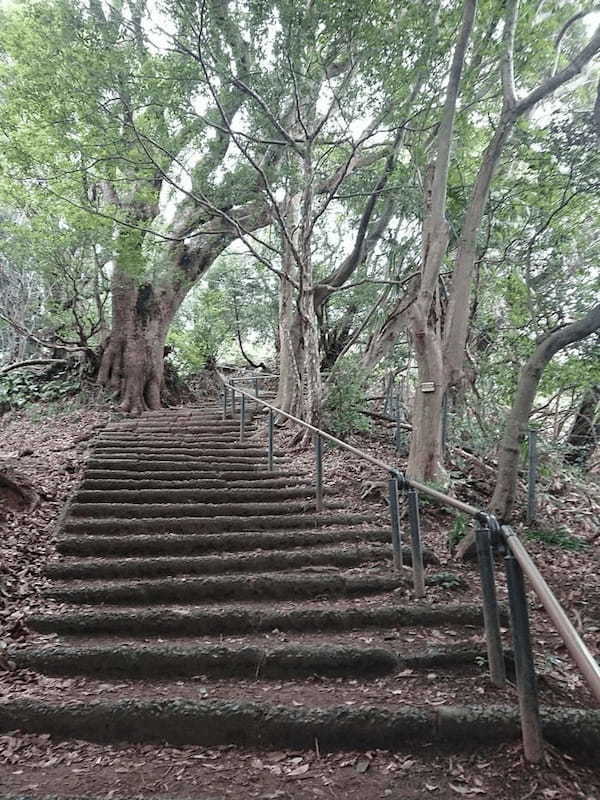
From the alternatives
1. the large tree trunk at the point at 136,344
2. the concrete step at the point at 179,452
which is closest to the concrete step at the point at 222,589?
the concrete step at the point at 179,452

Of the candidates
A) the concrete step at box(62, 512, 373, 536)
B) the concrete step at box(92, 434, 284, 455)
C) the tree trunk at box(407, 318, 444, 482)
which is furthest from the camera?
the concrete step at box(92, 434, 284, 455)

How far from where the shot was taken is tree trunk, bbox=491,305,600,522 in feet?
14.7

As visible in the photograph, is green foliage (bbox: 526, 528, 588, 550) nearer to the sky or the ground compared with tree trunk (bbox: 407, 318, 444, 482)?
nearer to the ground

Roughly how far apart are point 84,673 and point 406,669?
203cm

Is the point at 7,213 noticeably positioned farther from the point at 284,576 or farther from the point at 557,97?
the point at 284,576

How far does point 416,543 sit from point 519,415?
174cm

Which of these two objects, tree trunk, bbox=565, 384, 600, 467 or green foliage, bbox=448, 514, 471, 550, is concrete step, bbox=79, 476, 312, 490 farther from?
tree trunk, bbox=565, 384, 600, 467

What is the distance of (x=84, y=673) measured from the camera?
10.6 feet

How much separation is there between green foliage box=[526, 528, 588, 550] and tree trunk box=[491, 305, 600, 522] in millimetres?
743

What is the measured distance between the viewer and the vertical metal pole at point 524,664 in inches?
87.8

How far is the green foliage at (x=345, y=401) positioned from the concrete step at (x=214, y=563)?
4654mm

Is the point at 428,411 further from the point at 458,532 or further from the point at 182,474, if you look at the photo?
the point at 182,474

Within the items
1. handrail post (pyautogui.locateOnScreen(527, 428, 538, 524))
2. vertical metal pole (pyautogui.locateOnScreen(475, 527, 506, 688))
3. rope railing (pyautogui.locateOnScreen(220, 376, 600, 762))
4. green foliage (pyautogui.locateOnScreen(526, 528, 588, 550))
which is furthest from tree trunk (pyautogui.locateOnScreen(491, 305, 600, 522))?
vertical metal pole (pyautogui.locateOnScreen(475, 527, 506, 688))

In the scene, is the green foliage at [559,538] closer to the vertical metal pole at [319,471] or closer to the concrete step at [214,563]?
the concrete step at [214,563]
